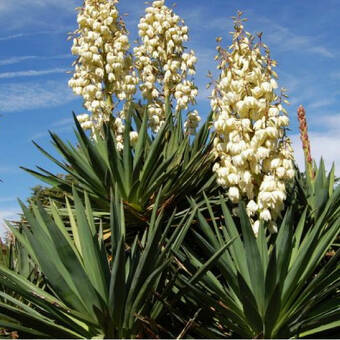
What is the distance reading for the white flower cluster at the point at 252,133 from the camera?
289 centimetres

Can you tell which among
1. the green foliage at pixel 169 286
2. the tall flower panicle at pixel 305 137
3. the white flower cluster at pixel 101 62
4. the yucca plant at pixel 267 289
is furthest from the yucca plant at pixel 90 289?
the tall flower panicle at pixel 305 137

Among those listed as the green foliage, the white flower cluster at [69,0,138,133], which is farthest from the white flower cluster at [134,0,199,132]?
the green foliage

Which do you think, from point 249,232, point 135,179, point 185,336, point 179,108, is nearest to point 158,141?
point 135,179

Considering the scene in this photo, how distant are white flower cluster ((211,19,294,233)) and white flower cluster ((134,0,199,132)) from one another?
1267mm

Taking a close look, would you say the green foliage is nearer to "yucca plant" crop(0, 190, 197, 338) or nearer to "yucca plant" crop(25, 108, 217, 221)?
"yucca plant" crop(0, 190, 197, 338)

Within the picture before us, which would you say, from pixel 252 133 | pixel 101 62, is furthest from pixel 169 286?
pixel 101 62

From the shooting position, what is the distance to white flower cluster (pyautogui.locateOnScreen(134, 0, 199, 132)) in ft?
14.3

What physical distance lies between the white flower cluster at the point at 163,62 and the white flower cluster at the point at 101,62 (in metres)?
0.26

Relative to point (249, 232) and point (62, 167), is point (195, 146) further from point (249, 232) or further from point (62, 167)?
point (249, 232)

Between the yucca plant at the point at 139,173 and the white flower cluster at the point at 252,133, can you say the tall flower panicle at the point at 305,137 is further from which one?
the white flower cluster at the point at 252,133

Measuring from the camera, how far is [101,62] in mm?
4008

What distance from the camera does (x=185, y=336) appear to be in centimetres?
264

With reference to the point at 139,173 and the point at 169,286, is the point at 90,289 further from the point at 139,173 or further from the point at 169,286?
the point at 139,173

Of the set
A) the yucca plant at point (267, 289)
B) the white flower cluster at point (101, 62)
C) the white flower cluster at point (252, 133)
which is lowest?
the yucca plant at point (267, 289)
